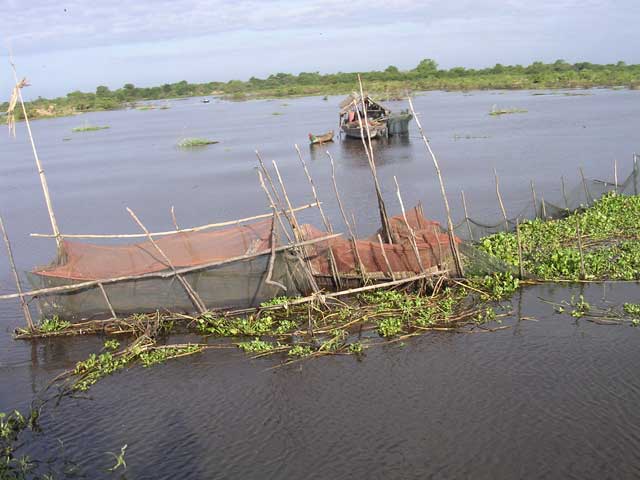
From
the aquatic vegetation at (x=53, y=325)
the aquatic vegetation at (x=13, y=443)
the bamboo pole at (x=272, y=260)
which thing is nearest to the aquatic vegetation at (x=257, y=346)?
the bamboo pole at (x=272, y=260)

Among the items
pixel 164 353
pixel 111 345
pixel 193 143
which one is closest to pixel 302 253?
pixel 164 353

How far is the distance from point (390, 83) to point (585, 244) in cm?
5824

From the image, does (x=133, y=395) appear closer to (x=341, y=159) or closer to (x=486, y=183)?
(x=486, y=183)

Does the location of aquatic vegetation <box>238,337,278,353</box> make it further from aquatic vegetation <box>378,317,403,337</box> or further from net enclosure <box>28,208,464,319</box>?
aquatic vegetation <box>378,317,403,337</box>

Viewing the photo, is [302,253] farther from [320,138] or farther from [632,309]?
[320,138]

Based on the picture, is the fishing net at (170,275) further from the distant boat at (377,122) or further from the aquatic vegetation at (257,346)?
the distant boat at (377,122)

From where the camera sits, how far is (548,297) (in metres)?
9.87

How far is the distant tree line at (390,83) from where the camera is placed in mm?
58750

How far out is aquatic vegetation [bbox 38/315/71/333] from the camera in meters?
9.82

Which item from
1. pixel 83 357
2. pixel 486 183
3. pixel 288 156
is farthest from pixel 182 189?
pixel 83 357

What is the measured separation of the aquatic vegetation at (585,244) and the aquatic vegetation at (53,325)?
21.6ft

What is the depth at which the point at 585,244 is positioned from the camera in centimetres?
1145

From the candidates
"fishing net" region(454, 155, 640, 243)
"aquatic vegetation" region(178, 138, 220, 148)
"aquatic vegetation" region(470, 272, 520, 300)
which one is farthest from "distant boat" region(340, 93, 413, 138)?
"aquatic vegetation" region(470, 272, 520, 300)

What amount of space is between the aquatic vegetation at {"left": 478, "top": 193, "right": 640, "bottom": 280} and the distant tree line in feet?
139
